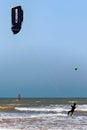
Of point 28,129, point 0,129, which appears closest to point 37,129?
point 28,129

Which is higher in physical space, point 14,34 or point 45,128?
point 14,34

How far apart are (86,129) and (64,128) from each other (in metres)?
1.31

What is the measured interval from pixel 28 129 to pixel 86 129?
3.30 meters

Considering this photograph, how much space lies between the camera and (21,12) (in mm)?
14531

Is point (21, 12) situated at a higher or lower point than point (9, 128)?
higher

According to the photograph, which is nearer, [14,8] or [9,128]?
[14,8]

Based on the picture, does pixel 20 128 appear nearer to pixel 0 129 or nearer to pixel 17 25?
pixel 0 129

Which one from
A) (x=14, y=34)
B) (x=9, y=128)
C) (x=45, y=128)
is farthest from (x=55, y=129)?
(x=14, y=34)

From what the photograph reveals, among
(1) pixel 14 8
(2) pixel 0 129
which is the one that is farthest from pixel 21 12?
(2) pixel 0 129

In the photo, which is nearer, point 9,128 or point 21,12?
point 21,12

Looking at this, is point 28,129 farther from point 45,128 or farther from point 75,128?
point 75,128

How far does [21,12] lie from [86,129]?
13.6 m

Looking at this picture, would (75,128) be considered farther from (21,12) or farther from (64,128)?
(21,12)

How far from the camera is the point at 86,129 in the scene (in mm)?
26641
